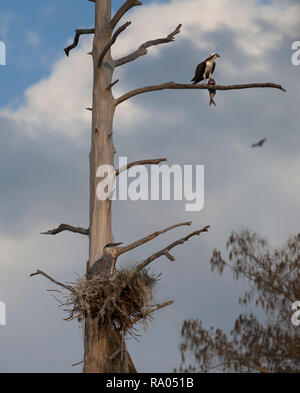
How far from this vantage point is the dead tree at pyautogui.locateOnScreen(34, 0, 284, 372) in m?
11.7

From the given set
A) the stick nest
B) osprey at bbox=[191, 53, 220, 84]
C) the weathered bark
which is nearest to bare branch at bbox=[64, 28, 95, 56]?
the weathered bark

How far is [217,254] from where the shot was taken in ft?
46.9

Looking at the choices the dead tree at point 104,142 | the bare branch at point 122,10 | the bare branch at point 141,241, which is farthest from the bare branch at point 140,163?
the bare branch at point 122,10

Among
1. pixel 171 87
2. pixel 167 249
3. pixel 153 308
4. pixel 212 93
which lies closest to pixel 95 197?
pixel 167 249

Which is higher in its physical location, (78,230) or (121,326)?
(78,230)

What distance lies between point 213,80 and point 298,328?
5.25m

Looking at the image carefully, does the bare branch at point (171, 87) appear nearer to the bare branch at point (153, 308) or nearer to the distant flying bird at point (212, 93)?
Answer: the distant flying bird at point (212, 93)

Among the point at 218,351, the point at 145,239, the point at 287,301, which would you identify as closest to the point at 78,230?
the point at 145,239

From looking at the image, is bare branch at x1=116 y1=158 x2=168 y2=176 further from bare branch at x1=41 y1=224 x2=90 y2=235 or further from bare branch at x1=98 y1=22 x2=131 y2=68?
bare branch at x1=98 y1=22 x2=131 y2=68

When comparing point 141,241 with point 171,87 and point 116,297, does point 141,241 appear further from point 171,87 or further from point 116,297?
point 171,87

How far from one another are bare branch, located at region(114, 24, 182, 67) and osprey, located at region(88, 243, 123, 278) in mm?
3808

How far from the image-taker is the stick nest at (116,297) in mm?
11617
